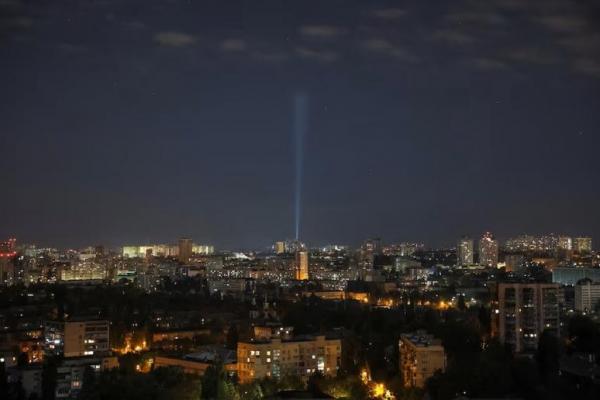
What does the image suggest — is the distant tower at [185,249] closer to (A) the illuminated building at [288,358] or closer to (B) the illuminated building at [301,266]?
(B) the illuminated building at [301,266]

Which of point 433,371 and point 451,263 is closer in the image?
point 433,371

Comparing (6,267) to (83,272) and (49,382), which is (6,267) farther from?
(49,382)

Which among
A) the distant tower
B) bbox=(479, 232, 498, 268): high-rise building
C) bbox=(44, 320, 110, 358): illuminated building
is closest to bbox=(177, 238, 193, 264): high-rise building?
the distant tower

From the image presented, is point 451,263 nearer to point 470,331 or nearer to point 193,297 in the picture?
point 193,297

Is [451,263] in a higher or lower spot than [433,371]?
higher

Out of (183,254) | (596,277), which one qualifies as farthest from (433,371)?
(183,254)
